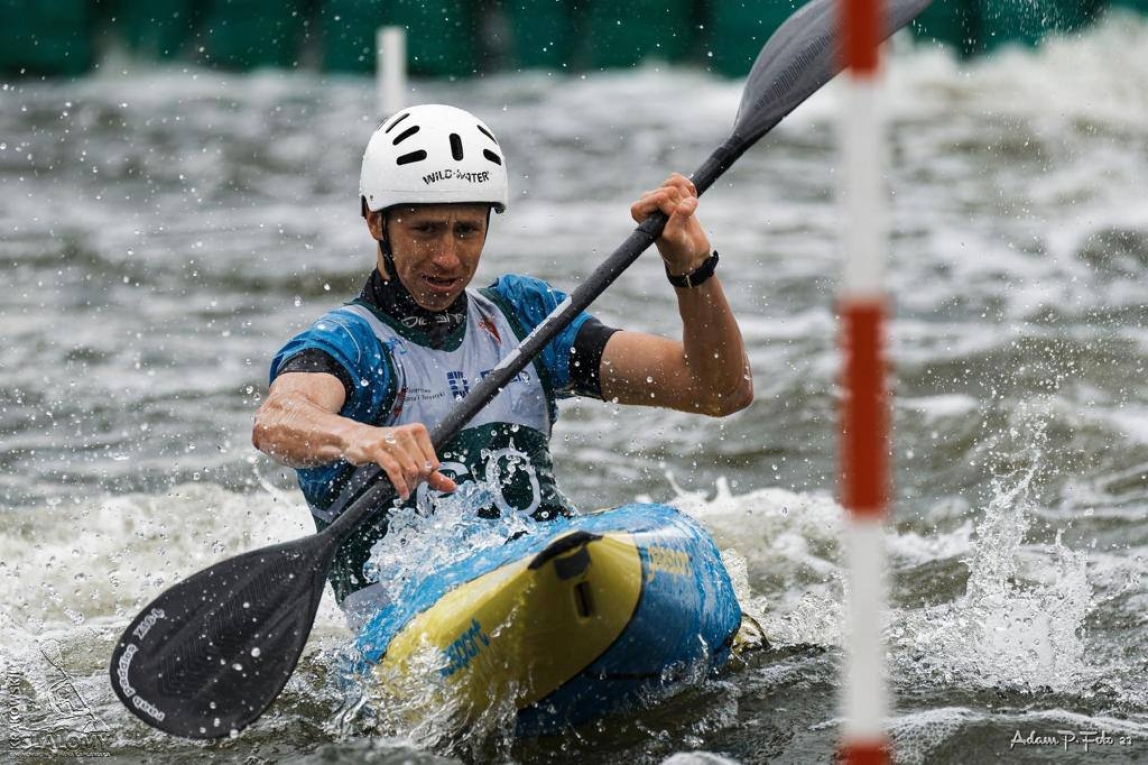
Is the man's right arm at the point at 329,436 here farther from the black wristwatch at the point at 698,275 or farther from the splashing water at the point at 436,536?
the black wristwatch at the point at 698,275

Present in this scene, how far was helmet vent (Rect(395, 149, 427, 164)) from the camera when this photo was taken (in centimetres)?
438

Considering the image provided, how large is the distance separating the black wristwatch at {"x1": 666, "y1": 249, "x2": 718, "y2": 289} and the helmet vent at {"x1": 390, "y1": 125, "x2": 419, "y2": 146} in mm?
794

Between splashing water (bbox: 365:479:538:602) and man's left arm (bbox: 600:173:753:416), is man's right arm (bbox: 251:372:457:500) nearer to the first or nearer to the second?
splashing water (bbox: 365:479:538:602)

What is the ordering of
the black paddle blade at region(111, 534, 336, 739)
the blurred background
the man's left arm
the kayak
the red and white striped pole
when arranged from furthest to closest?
the blurred background
the man's left arm
the black paddle blade at region(111, 534, 336, 739)
the kayak
the red and white striped pole

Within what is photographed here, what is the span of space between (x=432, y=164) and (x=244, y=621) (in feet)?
4.22

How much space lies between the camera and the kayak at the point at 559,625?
3797 millimetres

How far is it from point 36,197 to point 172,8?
5.51 meters

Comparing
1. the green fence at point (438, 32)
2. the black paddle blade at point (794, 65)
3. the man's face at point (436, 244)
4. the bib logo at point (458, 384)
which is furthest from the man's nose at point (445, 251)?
the green fence at point (438, 32)

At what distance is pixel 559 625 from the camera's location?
3.82 m

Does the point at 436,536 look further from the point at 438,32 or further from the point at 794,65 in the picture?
the point at 438,32

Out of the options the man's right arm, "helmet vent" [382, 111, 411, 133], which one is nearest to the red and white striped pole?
the man's right arm

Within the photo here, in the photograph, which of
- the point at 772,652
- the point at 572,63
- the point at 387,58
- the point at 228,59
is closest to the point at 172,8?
the point at 228,59

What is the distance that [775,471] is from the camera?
25.4 ft

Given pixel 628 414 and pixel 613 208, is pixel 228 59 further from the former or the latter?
pixel 628 414
